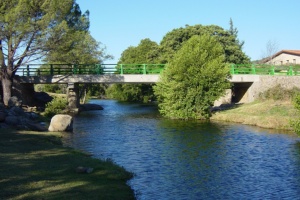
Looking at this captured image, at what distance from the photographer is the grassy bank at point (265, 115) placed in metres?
34.8

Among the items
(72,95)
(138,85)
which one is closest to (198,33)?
(138,85)

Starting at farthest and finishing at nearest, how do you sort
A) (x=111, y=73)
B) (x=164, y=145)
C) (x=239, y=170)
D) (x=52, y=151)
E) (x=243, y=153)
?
(x=111, y=73)
(x=164, y=145)
(x=243, y=153)
(x=52, y=151)
(x=239, y=170)

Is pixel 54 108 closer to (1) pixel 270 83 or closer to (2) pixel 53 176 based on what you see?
(1) pixel 270 83

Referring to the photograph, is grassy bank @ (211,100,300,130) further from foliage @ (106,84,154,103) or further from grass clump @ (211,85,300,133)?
foliage @ (106,84,154,103)

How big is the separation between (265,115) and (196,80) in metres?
8.63

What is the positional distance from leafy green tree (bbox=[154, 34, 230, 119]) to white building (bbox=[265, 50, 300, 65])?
40468 millimetres

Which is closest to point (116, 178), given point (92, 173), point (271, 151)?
point (92, 173)

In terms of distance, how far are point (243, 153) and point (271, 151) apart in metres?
1.82

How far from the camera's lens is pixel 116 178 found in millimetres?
15852

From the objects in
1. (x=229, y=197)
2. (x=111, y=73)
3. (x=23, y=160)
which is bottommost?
(x=229, y=197)

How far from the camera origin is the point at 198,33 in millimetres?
74250

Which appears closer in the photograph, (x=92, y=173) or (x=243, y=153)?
(x=92, y=173)

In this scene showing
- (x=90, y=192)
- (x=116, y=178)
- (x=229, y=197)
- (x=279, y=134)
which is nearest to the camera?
(x=90, y=192)

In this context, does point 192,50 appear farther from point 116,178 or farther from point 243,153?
point 116,178
